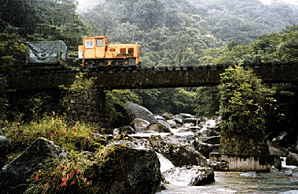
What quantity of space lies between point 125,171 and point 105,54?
55.3 feet

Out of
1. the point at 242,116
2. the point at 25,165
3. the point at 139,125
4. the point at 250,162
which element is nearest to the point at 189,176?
the point at 25,165

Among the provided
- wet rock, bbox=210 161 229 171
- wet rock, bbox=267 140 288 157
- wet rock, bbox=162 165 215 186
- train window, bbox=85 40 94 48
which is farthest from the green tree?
train window, bbox=85 40 94 48

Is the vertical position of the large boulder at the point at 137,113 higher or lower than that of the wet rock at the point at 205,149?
higher

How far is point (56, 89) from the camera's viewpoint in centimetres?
Result: 1620

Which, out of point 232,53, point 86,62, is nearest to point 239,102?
point 86,62

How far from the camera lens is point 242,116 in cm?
948

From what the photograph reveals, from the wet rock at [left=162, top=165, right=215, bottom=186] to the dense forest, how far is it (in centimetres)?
359

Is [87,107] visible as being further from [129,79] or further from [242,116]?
[242,116]

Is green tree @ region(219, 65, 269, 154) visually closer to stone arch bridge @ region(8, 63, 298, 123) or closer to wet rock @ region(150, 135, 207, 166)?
wet rock @ region(150, 135, 207, 166)

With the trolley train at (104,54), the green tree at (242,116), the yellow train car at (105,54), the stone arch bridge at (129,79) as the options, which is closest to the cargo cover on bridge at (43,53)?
the trolley train at (104,54)

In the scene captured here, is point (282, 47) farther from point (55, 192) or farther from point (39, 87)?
point (55, 192)

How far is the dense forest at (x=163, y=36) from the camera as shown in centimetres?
1897

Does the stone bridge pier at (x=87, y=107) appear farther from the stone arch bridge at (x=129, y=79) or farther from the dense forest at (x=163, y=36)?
the dense forest at (x=163, y=36)

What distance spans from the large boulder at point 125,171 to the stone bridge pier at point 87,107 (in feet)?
39.0
